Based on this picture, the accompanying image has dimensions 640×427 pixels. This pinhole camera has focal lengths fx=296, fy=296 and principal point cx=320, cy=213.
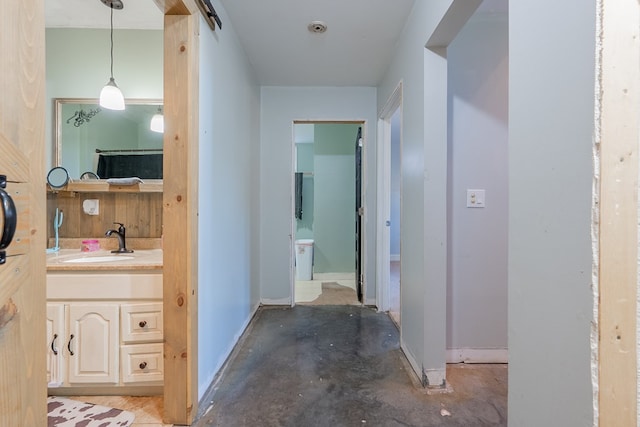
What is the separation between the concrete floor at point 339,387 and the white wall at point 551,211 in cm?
77

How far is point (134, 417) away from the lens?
4.96 ft

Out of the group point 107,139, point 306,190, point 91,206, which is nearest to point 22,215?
point 91,206

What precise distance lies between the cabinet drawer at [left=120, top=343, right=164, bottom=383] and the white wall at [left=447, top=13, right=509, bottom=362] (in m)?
1.85

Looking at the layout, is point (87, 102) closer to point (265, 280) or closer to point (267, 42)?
point (267, 42)

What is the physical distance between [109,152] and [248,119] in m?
1.14

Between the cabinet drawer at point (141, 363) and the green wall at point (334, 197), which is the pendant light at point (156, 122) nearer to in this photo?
the cabinet drawer at point (141, 363)

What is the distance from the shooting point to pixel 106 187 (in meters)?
2.10

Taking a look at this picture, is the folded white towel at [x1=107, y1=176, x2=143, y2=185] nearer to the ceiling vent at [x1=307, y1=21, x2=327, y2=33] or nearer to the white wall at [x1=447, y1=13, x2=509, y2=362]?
the ceiling vent at [x1=307, y1=21, x2=327, y2=33]

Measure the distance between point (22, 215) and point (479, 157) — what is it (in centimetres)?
223

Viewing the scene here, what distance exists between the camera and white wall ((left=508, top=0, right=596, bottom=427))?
26.5 inches

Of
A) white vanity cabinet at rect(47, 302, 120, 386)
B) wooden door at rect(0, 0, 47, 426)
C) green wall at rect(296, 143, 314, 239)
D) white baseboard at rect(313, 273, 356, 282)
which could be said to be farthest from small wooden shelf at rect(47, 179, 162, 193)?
green wall at rect(296, 143, 314, 239)

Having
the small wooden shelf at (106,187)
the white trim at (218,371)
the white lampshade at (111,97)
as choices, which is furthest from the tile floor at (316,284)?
the white lampshade at (111,97)

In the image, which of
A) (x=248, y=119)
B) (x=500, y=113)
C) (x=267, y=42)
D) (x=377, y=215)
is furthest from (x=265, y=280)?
(x=500, y=113)

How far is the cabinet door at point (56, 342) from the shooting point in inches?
62.9
